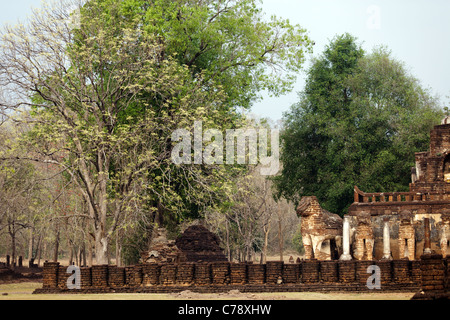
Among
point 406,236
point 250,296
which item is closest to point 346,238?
point 406,236

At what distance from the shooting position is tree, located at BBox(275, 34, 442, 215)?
3384 centimetres

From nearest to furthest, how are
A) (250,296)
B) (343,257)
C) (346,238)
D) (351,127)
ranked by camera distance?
(250,296), (343,257), (346,238), (351,127)

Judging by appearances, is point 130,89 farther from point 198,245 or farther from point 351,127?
point 351,127

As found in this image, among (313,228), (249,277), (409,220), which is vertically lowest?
(249,277)

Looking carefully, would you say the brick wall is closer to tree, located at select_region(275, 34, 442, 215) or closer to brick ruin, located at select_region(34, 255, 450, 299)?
brick ruin, located at select_region(34, 255, 450, 299)

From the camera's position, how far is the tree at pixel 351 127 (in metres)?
Result: 33.8

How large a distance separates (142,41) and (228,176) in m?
6.60

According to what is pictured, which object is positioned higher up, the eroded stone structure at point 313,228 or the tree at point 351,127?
the tree at point 351,127

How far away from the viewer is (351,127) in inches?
1372

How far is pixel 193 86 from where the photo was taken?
2748cm

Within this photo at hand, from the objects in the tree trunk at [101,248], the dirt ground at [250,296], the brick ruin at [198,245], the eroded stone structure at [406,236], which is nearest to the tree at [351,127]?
the brick ruin at [198,245]

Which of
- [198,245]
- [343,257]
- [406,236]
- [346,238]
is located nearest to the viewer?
[343,257]

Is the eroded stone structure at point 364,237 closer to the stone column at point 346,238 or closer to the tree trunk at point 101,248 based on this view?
the stone column at point 346,238
